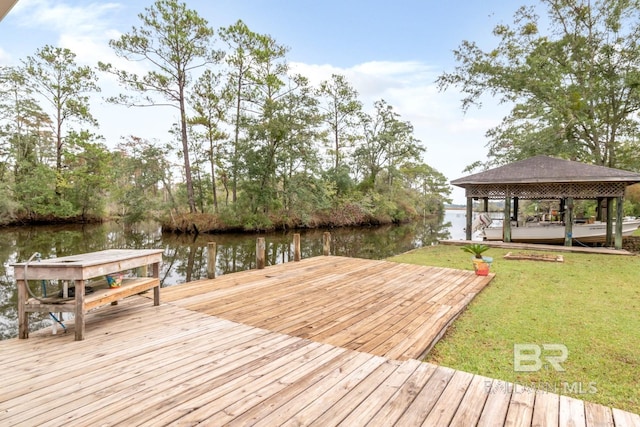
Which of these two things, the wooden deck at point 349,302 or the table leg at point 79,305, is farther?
the wooden deck at point 349,302

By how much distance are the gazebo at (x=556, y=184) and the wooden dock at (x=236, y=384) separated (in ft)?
29.5

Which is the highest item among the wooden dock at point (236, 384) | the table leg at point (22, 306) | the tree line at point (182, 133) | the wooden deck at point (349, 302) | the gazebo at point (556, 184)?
the tree line at point (182, 133)

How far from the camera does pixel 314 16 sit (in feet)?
43.6

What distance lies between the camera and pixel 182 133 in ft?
62.1

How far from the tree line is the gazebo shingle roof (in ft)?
36.5

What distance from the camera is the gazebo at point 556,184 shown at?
934cm

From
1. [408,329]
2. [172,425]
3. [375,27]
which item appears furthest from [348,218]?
[172,425]

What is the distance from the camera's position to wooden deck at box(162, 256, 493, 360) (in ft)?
10.1

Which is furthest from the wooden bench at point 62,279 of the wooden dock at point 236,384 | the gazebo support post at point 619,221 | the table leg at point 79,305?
the gazebo support post at point 619,221

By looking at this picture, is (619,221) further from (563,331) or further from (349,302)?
(349,302)

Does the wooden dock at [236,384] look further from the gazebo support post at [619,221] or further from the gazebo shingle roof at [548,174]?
the gazebo support post at [619,221]

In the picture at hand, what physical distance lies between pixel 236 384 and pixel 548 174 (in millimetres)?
11235

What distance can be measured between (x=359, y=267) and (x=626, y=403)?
4885mm

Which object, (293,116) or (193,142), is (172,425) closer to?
(293,116)
